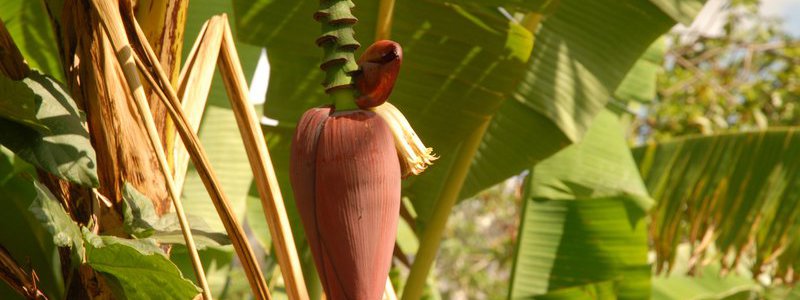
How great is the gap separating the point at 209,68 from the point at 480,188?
0.92m

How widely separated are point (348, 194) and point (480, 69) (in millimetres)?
867

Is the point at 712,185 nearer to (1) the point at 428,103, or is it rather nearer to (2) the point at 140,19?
(1) the point at 428,103

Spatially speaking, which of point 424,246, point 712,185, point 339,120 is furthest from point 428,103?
point 712,185

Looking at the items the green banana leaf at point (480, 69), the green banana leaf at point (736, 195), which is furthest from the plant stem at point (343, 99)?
the green banana leaf at point (736, 195)

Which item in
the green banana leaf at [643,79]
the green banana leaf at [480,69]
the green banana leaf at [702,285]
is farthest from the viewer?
the green banana leaf at [702,285]

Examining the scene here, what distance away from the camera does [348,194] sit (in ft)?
1.74

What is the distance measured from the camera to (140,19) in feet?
2.68

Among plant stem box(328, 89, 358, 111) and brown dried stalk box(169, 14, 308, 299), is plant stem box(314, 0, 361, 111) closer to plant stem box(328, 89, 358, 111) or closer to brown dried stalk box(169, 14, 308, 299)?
plant stem box(328, 89, 358, 111)

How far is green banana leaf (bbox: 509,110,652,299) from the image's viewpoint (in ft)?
6.40

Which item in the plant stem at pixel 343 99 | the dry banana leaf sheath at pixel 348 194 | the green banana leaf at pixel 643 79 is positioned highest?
the plant stem at pixel 343 99

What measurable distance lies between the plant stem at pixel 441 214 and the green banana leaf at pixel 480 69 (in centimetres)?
3

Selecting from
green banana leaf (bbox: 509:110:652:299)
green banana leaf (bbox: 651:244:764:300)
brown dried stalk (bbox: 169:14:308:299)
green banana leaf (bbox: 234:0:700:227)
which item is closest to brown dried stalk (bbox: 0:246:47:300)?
brown dried stalk (bbox: 169:14:308:299)

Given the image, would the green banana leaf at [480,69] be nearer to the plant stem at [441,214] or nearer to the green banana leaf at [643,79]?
the plant stem at [441,214]

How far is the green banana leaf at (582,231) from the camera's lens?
1951 millimetres
